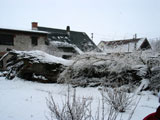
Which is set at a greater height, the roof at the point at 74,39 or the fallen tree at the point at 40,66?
the roof at the point at 74,39

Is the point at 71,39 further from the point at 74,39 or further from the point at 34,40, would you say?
the point at 34,40

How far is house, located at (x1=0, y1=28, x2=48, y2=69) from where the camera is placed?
18378 mm

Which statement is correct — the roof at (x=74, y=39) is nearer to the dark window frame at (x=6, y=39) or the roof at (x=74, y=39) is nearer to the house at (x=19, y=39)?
the house at (x=19, y=39)

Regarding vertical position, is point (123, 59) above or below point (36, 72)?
above

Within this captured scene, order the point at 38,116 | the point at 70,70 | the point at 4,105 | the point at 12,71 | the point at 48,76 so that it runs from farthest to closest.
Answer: the point at 12,71 < the point at 48,76 < the point at 70,70 < the point at 4,105 < the point at 38,116

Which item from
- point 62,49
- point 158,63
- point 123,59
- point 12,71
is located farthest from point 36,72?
point 62,49

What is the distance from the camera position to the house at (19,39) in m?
18.4

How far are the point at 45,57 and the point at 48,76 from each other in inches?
50.8

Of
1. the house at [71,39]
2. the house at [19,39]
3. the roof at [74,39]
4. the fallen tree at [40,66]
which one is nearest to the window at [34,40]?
the house at [19,39]

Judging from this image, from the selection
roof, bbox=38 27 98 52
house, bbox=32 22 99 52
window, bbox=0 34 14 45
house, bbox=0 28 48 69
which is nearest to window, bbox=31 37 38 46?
house, bbox=0 28 48 69

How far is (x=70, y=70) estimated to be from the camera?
767cm

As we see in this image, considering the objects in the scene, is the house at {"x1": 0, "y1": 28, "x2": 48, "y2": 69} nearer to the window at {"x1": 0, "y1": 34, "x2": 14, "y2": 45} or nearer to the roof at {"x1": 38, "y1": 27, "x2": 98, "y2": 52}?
the window at {"x1": 0, "y1": 34, "x2": 14, "y2": 45}

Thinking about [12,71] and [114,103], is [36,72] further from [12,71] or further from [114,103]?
[114,103]

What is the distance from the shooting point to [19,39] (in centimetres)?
1941
